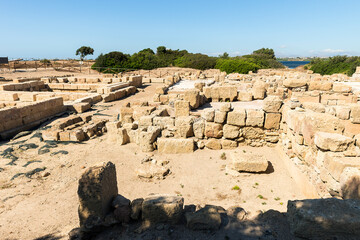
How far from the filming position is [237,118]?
763cm

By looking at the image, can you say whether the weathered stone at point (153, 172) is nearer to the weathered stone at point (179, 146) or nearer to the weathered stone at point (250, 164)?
the weathered stone at point (179, 146)

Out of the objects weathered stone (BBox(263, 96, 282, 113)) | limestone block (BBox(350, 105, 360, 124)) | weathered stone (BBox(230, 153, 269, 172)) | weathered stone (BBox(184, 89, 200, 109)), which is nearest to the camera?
limestone block (BBox(350, 105, 360, 124))

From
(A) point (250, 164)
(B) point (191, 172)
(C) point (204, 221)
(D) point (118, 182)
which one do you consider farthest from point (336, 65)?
(C) point (204, 221)

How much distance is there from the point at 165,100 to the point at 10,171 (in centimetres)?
810

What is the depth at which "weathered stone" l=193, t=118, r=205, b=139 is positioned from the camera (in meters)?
7.91

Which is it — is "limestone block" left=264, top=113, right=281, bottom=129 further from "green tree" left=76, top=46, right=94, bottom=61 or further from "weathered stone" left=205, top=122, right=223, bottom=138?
"green tree" left=76, top=46, right=94, bottom=61

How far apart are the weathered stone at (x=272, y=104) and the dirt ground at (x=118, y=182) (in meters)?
1.34

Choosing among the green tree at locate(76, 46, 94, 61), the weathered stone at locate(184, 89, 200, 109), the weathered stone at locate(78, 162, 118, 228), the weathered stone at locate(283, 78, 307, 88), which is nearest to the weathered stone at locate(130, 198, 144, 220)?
the weathered stone at locate(78, 162, 118, 228)

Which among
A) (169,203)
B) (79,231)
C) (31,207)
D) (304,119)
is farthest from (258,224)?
(31,207)

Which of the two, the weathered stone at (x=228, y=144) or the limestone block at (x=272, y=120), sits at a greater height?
the limestone block at (x=272, y=120)

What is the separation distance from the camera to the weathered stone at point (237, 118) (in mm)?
7601

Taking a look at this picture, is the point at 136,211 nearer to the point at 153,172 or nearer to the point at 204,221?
the point at 204,221

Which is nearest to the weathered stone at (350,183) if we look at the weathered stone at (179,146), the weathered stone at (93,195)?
the weathered stone at (93,195)

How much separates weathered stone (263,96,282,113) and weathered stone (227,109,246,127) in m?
0.78
